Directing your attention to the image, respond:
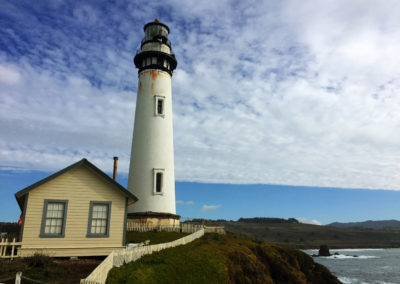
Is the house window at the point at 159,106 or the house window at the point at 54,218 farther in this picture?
the house window at the point at 159,106

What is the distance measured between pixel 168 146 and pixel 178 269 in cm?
1590

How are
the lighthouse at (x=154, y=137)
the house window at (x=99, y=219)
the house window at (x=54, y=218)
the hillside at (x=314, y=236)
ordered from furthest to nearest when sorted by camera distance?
the hillside at (x=314, y=236)
the lighthouse at (x=154, y=137)
the house window at (x=99, y=219)
the house window at (x=54, y=218)

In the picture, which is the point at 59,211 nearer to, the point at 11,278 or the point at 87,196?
the point at 87,196

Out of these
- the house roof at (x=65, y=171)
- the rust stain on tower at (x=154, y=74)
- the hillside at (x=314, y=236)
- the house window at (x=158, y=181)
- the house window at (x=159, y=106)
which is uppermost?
the rust stain on tower at (x=154, y=74)

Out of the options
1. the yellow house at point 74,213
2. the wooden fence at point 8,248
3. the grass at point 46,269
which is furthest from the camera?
the yellow house at point 74,213

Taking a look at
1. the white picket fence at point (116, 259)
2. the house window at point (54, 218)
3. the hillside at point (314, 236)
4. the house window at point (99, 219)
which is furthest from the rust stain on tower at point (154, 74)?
the hillside at point (314, 236)

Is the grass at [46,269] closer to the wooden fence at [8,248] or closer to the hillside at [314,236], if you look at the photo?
the wooden fence at [8,248]

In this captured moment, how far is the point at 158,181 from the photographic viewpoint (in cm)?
2759

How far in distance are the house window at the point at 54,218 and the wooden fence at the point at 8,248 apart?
123cm

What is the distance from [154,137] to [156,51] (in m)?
8.40

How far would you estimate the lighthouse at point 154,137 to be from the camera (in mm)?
26859

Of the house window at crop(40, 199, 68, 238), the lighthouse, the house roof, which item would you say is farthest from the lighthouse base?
the house window at crop(40, 199, 68, 238)

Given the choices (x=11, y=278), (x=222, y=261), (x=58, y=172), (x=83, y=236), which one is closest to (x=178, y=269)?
(x=222, y=261)

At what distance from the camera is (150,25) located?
31.9 meters
